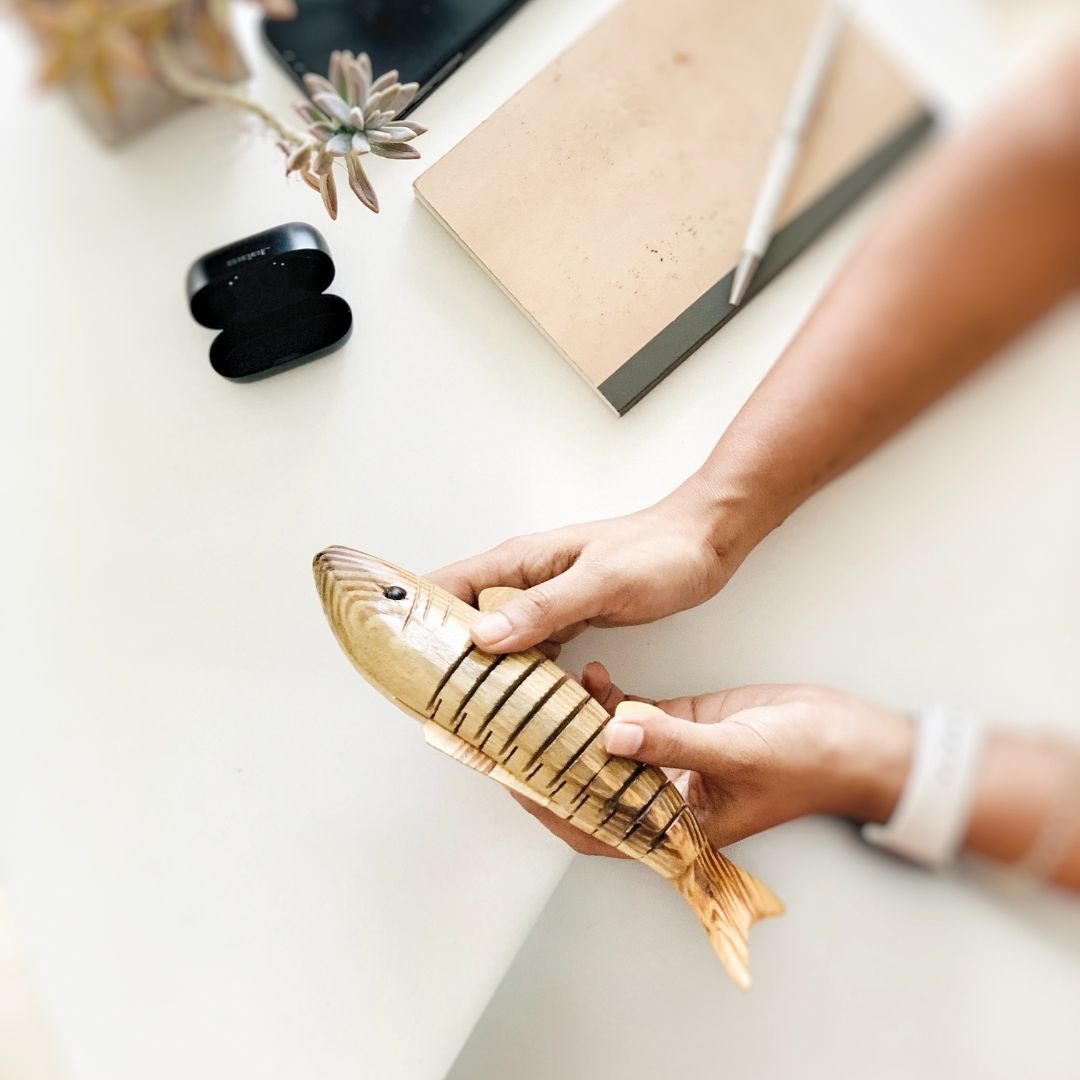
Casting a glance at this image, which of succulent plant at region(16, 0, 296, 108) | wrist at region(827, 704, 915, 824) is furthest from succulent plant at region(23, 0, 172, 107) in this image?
wrist at region(827, 704, 915, 824)

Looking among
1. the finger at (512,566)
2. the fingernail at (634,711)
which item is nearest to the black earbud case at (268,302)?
the finger at (512,566)

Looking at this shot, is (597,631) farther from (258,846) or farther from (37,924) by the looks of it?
(37,924)

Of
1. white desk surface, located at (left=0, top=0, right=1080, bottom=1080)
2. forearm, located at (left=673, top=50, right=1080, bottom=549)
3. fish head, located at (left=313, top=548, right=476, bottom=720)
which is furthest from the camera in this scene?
white desk surface, located at (left=0, top=0, right=1080, bottom=1080)

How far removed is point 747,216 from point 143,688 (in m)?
0.42

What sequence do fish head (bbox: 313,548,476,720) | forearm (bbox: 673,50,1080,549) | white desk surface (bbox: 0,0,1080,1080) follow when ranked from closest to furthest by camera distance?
forearm (bbox: 673,50,1080,549), fish head (bbox: 313,548,476,720), white desk surface (bbox: 0,0,1080,1080)

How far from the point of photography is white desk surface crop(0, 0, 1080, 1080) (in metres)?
0.52

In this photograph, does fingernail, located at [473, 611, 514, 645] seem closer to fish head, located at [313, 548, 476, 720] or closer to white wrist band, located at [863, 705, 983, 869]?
fish head, located at [313, 548, 476, 720]

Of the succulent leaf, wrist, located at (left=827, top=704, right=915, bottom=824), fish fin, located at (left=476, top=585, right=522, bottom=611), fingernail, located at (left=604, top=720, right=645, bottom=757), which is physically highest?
the succulent leaf

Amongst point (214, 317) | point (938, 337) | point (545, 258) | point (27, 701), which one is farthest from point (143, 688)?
point (938, 337)

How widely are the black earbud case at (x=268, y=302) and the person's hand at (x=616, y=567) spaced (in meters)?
0.15

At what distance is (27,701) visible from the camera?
53cm

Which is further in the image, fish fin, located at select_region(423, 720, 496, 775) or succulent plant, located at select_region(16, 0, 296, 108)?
fish fin, located at select_region(423, 720, 496, 775)

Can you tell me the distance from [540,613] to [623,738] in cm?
7

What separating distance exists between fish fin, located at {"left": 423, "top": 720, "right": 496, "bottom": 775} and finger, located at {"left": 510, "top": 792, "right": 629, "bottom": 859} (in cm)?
7
